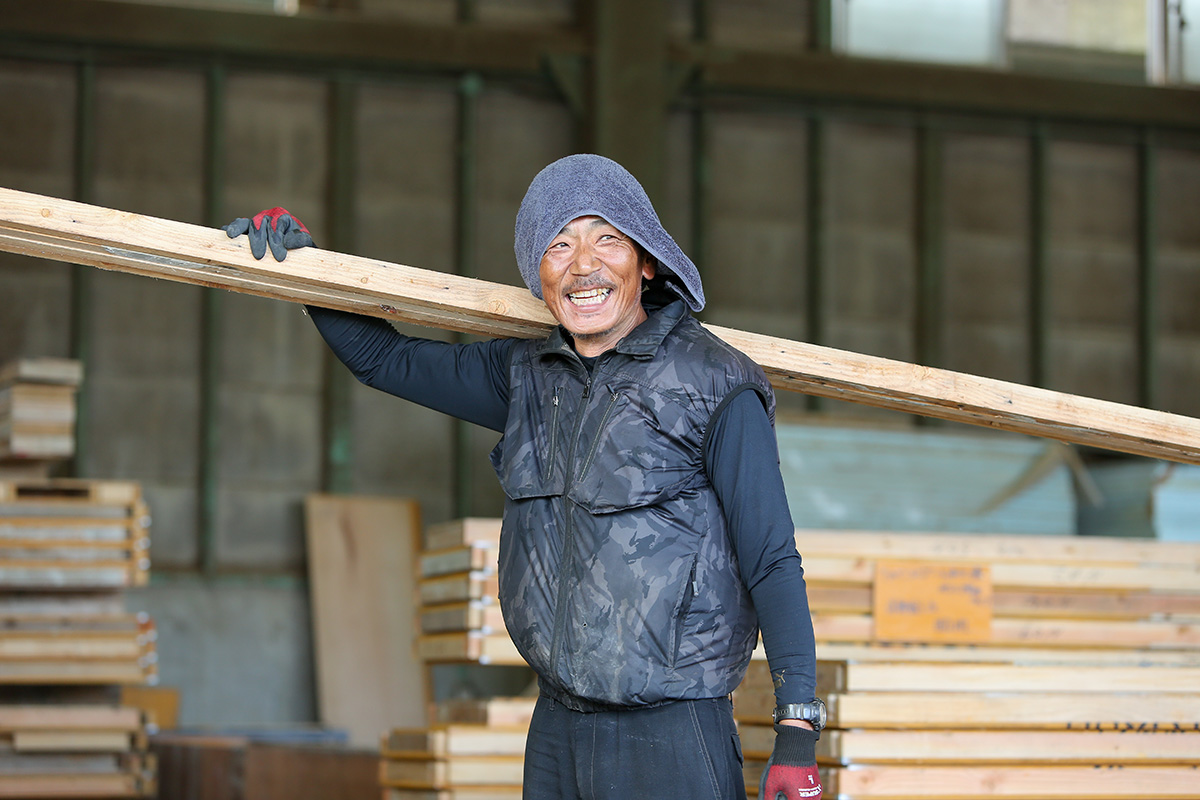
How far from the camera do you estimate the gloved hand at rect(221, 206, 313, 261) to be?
10.2 ft

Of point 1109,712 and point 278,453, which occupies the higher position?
point 278,453

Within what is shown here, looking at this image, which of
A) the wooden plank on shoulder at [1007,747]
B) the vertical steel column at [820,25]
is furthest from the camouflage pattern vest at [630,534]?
the vertical steel column at [820,25]

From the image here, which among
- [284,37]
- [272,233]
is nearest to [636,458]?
[272,233]

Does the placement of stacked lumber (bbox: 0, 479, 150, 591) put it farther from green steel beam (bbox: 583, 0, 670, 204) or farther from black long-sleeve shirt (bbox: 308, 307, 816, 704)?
black long-sleeve shirt (bbox: 308, 307, 816, 704)

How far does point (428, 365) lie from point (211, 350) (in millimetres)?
7694

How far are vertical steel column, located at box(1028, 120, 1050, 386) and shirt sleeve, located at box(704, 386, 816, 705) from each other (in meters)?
9.53

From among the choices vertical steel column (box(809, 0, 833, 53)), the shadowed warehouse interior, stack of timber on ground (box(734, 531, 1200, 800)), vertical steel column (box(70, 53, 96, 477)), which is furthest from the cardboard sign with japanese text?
vertical steel column (box(809, 0, 833, 53))

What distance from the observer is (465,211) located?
11016 mm

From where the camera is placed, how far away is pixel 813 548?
5.43 metres

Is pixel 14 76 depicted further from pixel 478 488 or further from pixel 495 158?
pixel 478 488

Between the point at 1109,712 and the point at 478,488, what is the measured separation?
24.9 feet

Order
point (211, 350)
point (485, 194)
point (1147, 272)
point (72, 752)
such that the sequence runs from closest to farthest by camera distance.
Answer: point (72, 752) → point (211, 350) → point (485, 194) → point (1147, 272)

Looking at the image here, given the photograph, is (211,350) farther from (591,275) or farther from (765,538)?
(765,538)

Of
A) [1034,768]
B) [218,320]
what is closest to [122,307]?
[218,320]
